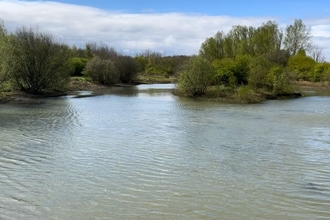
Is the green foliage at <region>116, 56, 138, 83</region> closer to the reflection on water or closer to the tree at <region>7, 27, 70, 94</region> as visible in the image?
the tree at <region>7, 27, 70, 94</region>

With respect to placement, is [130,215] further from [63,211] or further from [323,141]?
[323,141]

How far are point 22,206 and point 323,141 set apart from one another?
12644 mm

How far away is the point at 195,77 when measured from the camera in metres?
39.9

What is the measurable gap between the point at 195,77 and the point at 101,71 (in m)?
28.4

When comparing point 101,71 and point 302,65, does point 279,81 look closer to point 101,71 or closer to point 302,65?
point 302,65

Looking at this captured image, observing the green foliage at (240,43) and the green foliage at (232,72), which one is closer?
the green foliage at (232,72)

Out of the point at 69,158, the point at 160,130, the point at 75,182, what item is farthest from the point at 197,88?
the point at 75,182

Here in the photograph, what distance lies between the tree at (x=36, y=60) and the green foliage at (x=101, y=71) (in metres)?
20.1

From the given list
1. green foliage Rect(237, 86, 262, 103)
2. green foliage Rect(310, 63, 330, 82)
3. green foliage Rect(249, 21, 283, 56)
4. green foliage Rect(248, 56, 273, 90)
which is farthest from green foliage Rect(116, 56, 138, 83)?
green foliage Rect(237, 86, 262, 103)

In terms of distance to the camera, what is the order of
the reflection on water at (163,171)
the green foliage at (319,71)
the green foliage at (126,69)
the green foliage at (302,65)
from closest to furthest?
the reflection on water at (163,171), the green foliage at (319,71), the green foliage at (302,65), the green foliage at (126,69)

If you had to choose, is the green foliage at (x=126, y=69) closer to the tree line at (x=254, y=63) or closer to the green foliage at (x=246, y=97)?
the tree line at (x=254, y=63)

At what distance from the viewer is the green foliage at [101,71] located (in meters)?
63.5

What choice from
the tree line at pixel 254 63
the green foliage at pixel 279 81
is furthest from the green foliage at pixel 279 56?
the green foliage at pixel 279 81

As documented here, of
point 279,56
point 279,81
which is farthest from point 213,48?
point 279,81
